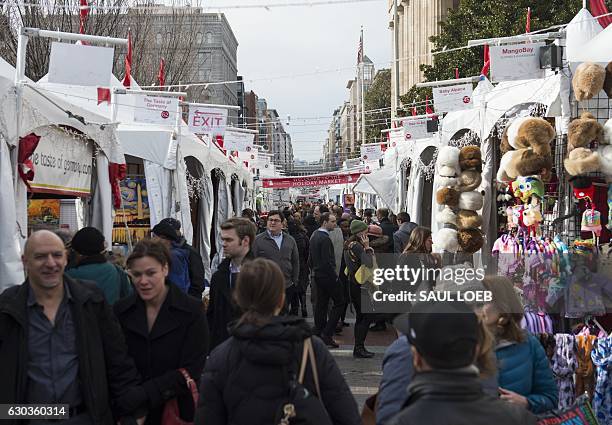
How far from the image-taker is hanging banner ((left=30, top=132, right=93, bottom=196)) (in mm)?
7414

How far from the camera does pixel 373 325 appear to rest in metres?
12.7

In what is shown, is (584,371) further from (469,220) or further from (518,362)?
(469,220)

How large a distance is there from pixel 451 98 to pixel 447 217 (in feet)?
14.8

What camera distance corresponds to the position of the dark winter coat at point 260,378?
313cm

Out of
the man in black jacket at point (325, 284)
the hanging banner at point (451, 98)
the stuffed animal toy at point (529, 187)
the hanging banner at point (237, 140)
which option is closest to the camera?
the stuffed animal toy at point (529, 187)

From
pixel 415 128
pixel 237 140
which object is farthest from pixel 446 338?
pixel 237 140

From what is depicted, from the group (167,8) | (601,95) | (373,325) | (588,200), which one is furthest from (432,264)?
(167,8)

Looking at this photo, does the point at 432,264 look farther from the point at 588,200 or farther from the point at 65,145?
the point at 65,145

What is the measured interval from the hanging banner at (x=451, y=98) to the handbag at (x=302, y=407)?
10269mm

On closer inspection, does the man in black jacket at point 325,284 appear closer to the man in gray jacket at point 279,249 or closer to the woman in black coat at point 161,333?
the man in gray jacket at point 279,249

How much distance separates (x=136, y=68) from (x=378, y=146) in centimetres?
1004

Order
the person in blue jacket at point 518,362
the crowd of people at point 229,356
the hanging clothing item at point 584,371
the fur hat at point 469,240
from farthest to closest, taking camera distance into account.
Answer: the fur hat at point 469,240 < the hanging clothing item at point 584,371 < the person in blue jacket at point 518,362 < the crowd of people at point 229,356

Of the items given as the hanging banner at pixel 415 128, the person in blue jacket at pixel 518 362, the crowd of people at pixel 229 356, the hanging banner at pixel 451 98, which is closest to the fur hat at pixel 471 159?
the hanging banner at pixel 451 98

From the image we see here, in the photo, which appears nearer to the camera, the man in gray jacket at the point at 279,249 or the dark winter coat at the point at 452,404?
the dark winter coat at the point at 452,404
